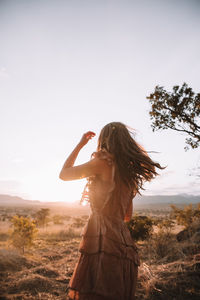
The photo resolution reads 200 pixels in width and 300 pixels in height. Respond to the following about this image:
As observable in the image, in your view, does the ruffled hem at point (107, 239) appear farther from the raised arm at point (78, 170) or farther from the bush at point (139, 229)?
the bush at point (139, 229)

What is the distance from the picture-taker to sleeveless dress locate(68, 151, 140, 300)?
→ 56.9 inches

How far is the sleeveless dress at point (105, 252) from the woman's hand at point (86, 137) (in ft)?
0.98

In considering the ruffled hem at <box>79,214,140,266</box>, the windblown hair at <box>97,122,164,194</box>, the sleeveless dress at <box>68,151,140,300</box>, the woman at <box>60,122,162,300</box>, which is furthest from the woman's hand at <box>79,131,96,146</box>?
the ruffled hem at <box>79,214,140,266</box>

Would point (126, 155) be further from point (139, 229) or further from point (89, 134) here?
point (139, 229)

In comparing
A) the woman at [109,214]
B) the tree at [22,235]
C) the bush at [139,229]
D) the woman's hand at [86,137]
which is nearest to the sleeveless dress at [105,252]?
the woman at [109,214]

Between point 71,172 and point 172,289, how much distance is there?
3746 mm

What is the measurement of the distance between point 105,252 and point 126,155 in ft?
2.71

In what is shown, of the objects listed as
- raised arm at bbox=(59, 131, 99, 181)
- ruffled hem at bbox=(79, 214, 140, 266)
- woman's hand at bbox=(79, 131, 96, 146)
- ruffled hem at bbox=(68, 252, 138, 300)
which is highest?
woman's hand at bbox=(79, 131, 96, 146)

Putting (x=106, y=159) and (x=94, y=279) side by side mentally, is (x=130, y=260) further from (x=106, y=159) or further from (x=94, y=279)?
(x=106, y=159)

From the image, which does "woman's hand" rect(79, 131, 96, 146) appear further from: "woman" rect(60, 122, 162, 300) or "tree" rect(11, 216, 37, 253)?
"tree" rect(11, 216, 37, 253)

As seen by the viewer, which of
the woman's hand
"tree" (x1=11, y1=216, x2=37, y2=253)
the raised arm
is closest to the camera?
the raised arm

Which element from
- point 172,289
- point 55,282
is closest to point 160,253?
point 172,289

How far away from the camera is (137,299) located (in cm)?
373

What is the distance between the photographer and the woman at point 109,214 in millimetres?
1466
